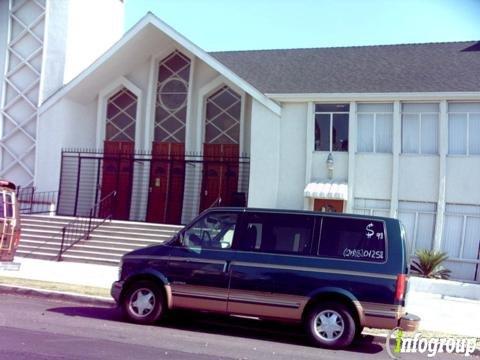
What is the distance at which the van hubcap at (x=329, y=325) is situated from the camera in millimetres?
7581

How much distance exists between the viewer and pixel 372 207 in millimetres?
16141

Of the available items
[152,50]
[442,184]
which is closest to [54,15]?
[152,50]

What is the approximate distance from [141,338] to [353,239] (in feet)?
10.9

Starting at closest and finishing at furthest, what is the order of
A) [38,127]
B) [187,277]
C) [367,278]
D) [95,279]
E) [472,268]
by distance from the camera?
1. [367,278]
2. [187,277]
3. [95,279]
4. [472,268]
5. [38,127]

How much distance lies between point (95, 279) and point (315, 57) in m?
12.0

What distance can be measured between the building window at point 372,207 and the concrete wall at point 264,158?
2.51 metres

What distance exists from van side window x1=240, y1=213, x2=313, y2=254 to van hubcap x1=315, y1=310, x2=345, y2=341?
93cm

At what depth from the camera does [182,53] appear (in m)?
20.4

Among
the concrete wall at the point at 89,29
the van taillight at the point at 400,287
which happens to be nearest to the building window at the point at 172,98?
the concrete wall at the point at 89,29

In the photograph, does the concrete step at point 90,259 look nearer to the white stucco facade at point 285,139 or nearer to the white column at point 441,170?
the white stucco facade at point 285,139

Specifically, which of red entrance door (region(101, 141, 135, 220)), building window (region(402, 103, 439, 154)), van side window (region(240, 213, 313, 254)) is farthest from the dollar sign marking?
red entrance door (region(101, 141, 135, 220))

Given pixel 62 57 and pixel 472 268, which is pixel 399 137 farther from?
pixel 62 57

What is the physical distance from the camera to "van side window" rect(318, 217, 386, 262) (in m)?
7.66

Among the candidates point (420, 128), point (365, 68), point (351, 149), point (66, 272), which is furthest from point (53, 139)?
point (420, 128)
